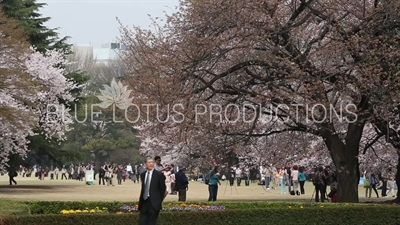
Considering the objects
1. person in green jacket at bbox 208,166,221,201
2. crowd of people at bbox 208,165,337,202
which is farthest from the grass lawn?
person in green jacket at bbox 208,166,221,201

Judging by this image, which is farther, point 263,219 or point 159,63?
point 159,63

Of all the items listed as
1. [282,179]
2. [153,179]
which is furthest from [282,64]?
[282,179]

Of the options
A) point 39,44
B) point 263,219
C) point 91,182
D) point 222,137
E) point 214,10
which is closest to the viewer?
point 263,219

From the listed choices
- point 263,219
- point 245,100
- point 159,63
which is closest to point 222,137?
point 245,100

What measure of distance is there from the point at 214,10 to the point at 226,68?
2366mm

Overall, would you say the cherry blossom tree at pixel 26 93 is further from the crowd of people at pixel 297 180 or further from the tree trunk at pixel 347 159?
the tree trunk at pixel 347 159

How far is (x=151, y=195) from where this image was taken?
42.6 feet

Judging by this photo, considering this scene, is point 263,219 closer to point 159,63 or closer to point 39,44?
point 159,63

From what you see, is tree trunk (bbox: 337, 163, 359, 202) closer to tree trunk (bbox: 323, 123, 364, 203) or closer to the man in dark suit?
tree trunk (bbox: 323, 123, 364, 203)

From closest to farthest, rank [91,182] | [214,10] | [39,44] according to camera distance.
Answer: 1. [214,10]
2. [39,44]
3. [91,182]

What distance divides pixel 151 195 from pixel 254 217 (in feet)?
12.5

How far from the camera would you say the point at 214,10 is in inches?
868

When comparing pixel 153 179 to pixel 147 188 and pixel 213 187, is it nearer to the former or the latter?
→ pixel 147 188

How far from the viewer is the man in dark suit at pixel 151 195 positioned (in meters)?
13.0
